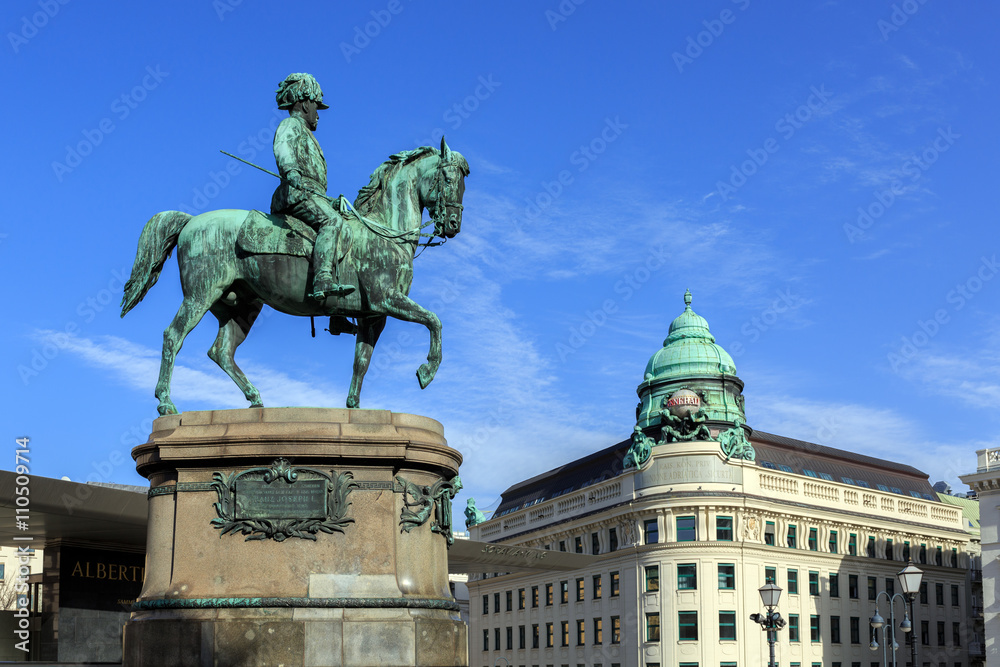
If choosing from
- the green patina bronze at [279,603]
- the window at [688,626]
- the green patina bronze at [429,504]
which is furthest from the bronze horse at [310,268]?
the window at [688,626]

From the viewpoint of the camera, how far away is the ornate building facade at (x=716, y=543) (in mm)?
72938

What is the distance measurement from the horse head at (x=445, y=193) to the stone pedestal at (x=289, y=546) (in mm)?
2732

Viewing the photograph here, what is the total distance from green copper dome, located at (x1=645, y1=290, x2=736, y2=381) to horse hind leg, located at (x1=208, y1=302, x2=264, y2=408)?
71.1m

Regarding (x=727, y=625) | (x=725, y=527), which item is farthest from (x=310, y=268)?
(x=725, y=527)

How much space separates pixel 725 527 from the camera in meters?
73.8

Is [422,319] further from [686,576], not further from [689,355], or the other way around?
[689,355]

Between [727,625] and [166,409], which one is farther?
[727,625]

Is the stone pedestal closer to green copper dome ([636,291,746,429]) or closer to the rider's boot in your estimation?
the rider's boot

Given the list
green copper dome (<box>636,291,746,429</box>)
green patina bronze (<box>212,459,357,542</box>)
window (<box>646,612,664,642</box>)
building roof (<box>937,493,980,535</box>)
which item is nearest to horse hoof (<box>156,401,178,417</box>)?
green patina bronze (<box>212,459,357,542</box>)

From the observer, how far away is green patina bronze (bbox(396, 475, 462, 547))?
1302 cm

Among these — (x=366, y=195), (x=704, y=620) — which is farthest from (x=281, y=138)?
(x=704, y=620)

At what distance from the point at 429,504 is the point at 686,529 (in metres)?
62.9

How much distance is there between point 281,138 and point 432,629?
237 inches

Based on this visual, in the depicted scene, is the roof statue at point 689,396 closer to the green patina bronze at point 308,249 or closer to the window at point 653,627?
the window at point 653,627
